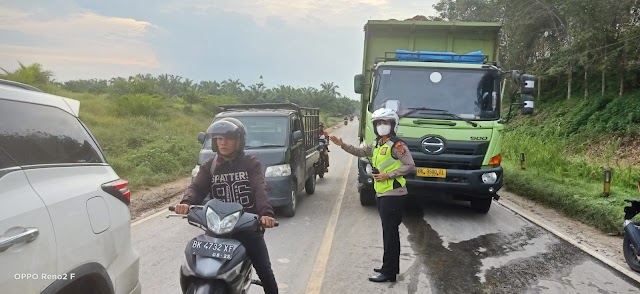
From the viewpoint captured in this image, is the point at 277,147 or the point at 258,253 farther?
the point at 277,147

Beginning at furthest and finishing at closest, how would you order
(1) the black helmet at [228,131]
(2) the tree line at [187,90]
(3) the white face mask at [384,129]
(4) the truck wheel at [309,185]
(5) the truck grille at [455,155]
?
(2) the tree line at [187,90], (4) the truck wheel at [309,185], (5) the truck grille at [455,155], (3) the white face mask at [384,129], (1) the black helmet at [228,131]

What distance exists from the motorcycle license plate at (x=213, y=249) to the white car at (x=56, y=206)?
0.40m

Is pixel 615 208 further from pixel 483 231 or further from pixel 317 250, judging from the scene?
pixel 317 250

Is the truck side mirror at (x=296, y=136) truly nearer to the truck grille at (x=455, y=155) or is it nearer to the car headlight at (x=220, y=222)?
the truck grille at (x=455, y=155)

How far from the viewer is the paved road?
4926mm

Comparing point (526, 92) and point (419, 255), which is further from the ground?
point (526, 92)

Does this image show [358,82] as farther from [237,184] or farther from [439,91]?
[237,184]

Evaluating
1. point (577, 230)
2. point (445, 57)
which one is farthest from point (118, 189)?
point (577, 230)

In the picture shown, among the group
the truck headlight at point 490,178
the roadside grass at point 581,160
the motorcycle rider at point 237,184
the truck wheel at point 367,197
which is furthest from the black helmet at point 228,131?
the roadside grass at point 581,160

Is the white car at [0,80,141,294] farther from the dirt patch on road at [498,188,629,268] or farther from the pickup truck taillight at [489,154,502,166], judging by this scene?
the pickup truck taillight at [489,154,502,166]

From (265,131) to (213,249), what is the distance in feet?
19.0

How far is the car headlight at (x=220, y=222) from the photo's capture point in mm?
3062

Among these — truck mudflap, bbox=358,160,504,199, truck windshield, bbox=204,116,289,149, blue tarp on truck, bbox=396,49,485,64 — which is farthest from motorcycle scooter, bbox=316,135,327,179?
truck mudflap, bbox=358,160,504,199

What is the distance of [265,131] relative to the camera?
28.7 ft
